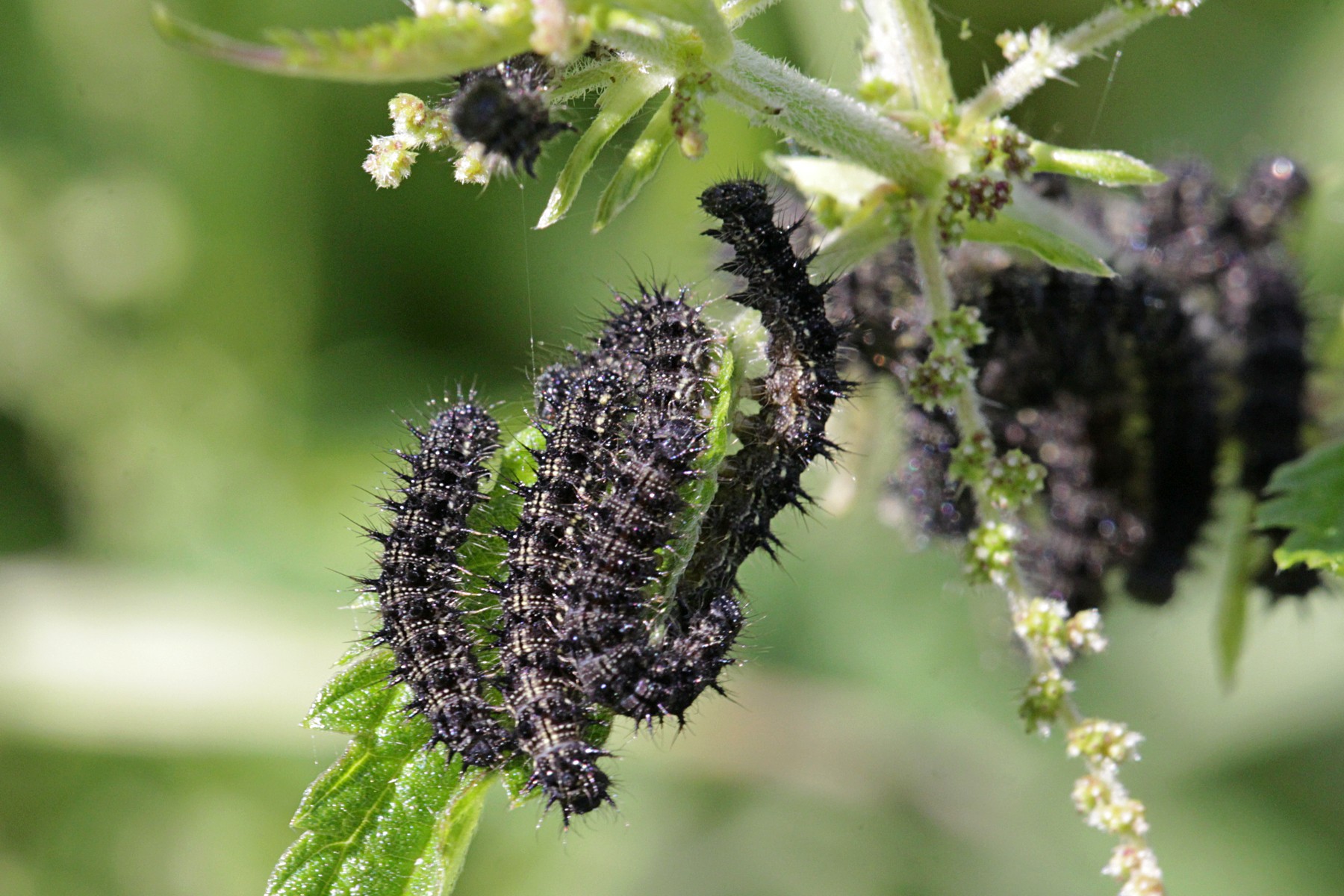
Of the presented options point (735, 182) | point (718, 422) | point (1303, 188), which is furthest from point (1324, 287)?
point (718, 422)

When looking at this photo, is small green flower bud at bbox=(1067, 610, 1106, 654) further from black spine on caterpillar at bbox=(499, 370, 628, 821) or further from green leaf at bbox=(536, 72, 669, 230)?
green leaf at bbox=(536, 72, 669, 230)

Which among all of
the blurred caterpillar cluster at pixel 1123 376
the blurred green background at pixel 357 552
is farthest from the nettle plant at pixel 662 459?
the blurred green background at pixel 357 552

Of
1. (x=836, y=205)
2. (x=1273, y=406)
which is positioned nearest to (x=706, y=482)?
(x=836, y=205)

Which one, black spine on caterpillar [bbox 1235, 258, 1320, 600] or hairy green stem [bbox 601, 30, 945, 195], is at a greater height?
black spine on caterpillar [bbox 1235, 258, 1320, 600]

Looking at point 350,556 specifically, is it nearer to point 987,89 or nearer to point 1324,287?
point 987,89

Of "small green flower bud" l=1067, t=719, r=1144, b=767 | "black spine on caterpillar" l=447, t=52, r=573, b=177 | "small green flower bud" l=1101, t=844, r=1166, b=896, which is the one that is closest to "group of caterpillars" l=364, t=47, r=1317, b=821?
"black spine on caterpillar" l=447, t=52, r=573, b=177

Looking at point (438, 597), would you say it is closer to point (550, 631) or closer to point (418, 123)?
point (550, 631)

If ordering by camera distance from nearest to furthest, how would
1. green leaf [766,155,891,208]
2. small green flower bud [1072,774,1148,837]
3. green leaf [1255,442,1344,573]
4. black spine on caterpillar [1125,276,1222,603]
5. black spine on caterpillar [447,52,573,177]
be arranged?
black spine on caterpillar [447,52,573,177]
small green flower bud [1072,774,1148,837]
green leaf [1255,442,1344,573]
green leaf [766,155,891,208]
black spine on caterpillar [1125,276,1222,603]
